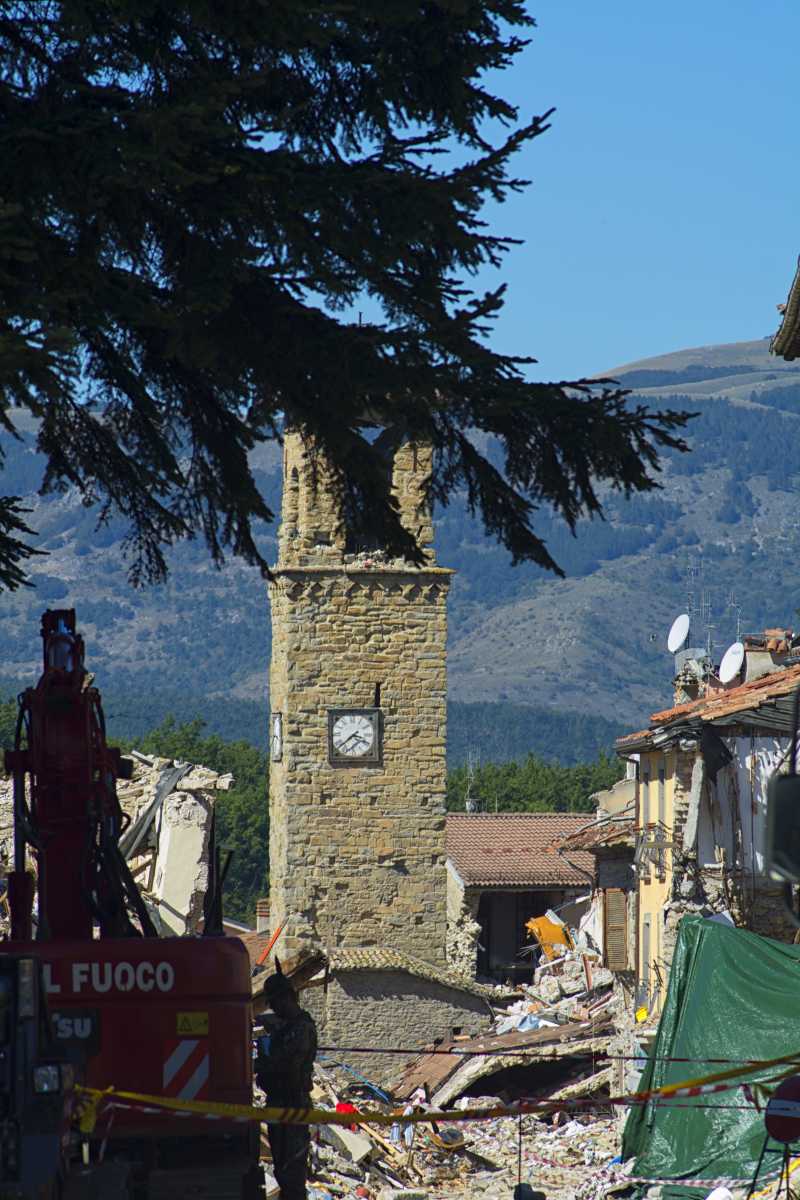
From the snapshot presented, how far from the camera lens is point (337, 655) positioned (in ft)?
139

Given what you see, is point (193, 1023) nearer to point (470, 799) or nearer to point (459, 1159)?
point (459, 1159)

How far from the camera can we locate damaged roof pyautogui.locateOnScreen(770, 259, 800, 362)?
76.7ft

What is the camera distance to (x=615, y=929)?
44.4m

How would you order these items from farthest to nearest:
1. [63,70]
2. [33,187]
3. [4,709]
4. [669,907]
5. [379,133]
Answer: [4,709]
[669,907]
[379,133]
[63,70]
[33,187]

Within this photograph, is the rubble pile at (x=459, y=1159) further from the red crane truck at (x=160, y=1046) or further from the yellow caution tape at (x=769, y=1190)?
the red crane truck at (x=160, y=1046)

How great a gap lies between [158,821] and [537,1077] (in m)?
14.6

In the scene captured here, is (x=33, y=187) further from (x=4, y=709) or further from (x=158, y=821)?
(x=4, y=709)

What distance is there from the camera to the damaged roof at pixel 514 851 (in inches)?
2576

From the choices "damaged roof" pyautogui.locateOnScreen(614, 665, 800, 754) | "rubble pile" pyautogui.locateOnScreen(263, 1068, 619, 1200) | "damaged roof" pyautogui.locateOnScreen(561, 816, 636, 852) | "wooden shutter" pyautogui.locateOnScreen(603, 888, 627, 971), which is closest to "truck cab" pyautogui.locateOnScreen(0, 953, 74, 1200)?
"rubble pile" pyautogui.locateOnScreen(263, 1068, 619, 1200)

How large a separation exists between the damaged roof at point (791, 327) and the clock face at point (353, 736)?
19.1 metres

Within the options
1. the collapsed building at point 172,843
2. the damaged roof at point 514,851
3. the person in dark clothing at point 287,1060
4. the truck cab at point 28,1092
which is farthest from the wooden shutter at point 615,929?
the truck cab at point 28,1092

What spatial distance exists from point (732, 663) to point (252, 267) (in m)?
28.5

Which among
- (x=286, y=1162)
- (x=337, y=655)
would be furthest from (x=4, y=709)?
(x=286, y=1162)

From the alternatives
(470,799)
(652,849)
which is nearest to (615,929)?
(652,849)
